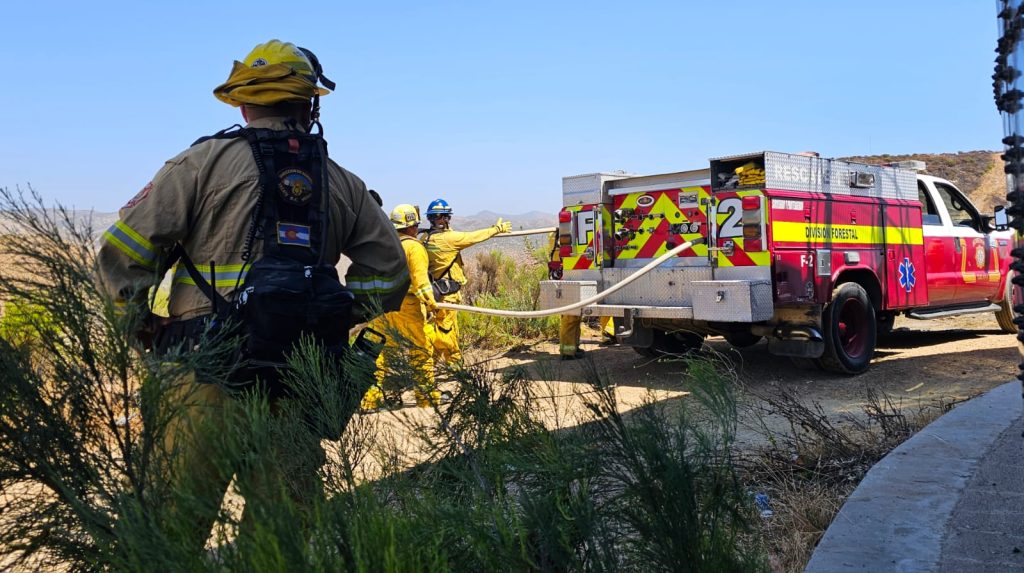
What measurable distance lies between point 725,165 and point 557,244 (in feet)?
7.11

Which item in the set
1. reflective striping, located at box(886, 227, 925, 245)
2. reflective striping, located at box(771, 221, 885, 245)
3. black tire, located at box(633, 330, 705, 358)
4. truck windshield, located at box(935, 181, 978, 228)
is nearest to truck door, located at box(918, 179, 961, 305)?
reflective striping, located at box(886, 227, 925, 245)

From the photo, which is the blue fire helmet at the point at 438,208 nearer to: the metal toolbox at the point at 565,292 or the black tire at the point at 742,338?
the metal toolbox at the point at 565,292

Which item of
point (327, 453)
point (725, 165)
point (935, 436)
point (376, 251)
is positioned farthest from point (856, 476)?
point (725, 165)

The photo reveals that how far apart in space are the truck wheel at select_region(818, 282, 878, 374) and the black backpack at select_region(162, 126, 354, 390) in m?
6.50

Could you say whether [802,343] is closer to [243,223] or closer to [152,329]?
[243,223]

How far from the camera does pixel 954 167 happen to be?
38062mm

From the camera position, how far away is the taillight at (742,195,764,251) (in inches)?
321

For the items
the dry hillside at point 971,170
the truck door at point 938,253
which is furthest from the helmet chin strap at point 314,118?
the dry hillside at point 971,170

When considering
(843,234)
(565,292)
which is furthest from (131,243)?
(843,234)

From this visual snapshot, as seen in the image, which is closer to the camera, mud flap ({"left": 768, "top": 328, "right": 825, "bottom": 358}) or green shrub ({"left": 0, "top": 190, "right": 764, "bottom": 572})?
green shrub ({"left": 0, "top": 190, "right": 764, "bottom": 572})

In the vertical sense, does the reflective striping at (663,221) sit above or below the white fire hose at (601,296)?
above

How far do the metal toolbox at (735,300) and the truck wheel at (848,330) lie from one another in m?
0.83

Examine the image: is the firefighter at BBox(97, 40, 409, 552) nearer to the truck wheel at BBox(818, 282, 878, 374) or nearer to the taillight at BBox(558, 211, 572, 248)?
the truck wheel at BBox(818, 282, 878, 374)

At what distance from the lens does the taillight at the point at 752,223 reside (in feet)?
26.8
